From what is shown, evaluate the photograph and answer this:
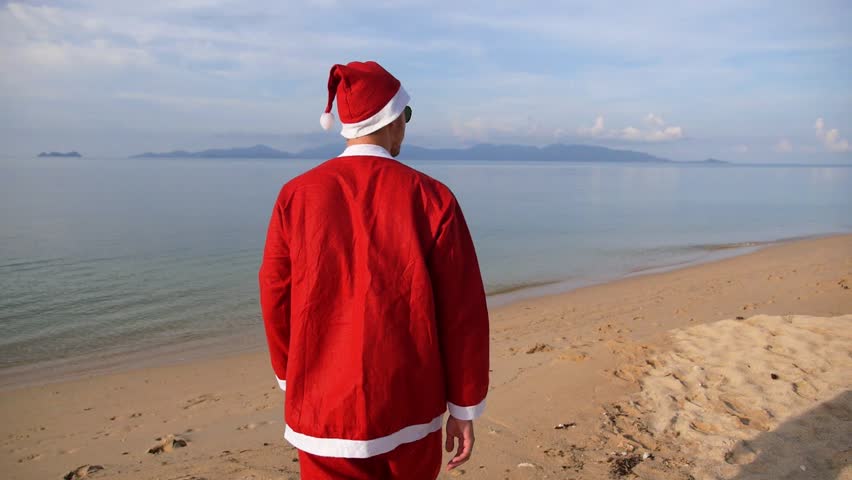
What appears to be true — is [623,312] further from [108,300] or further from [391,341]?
[108,300]

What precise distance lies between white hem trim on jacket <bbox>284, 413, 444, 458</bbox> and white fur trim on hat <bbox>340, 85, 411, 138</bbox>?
0.98m

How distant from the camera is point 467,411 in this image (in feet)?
6.57

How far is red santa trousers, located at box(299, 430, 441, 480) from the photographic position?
192cm

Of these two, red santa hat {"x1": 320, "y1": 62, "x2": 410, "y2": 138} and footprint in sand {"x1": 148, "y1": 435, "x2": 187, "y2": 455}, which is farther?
footprint in sand {"x1": 148, "y1": 435, "x2": 187, "y2": 455}

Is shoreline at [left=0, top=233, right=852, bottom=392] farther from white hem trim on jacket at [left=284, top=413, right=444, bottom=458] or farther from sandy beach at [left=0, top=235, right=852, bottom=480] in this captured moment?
white hem trim on jacket at [left=284, top=413, right=444, bottom=458]

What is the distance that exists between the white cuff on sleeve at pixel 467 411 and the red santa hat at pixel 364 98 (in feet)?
3.19

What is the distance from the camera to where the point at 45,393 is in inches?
257

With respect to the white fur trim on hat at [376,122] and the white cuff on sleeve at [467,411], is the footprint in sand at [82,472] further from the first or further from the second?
the white fur trim on hat at [376,122]

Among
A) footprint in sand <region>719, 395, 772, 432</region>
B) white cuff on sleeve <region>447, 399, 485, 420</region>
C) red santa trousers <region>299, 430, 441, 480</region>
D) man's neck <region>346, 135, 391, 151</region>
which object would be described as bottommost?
footprint in sand <region>719, 395, 772, 432</region>

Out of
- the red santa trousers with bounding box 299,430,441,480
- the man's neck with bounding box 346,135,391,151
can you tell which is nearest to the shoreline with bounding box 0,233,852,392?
the red santa trousers with bounding box 299,430,441,480

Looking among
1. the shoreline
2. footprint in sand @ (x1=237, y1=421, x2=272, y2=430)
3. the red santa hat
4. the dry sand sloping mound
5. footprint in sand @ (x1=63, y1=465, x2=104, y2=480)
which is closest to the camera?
the red santa hat

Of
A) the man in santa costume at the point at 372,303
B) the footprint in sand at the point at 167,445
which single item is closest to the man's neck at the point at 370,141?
the man in santa costume at the point at 372,303

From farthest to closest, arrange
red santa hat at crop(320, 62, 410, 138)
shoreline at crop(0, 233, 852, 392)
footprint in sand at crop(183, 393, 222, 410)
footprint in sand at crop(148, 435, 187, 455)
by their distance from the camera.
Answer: shoreline at crop(0, 233, 852, 392), footprint in sand at crop(183, 393, 222, 410), footprint in sand at crop(148, 435, 187, 455), red santa hat at crop(320, 62, 410, 138)

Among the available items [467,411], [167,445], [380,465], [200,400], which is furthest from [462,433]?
[200,400]
